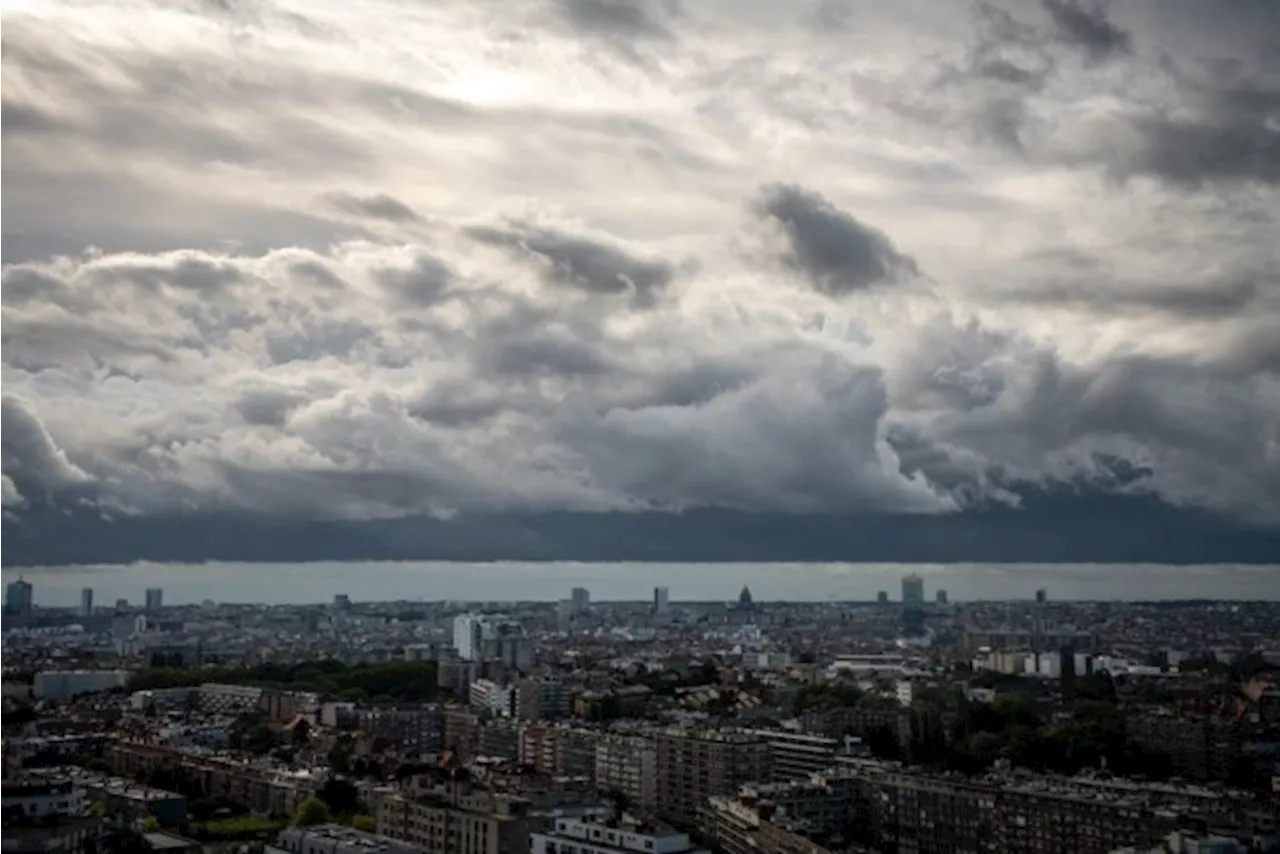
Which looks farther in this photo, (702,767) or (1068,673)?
(1068,673)

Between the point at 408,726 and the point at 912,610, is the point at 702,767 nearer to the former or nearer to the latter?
the point at 408,726

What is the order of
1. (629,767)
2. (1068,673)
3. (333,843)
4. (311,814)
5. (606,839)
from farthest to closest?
(1068,673) < (629,767) < (311,814) < (606,839) < (333,843)

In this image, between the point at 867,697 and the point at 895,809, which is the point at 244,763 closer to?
the point at 895,809

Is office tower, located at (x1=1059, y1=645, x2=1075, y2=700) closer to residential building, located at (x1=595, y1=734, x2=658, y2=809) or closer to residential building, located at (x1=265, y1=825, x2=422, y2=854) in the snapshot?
residential building, located at (x1=595, y1=734, x2=658, y2=809)

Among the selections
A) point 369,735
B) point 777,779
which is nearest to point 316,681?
point 369,735

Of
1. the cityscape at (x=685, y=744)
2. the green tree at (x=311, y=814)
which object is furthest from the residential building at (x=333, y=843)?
the green tree at (x=311, y=814)

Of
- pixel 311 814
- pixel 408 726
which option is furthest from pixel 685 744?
pixel 408 726
